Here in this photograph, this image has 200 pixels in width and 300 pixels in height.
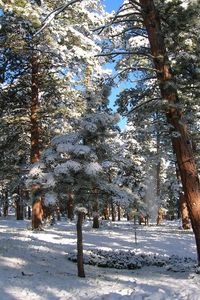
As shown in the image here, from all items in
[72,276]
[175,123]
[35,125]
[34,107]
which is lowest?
[72,276]

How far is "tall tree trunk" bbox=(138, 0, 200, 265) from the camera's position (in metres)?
10.4

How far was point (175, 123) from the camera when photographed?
1072 centimetres

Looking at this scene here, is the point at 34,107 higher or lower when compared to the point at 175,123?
higher

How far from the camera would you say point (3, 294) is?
8.67 metres

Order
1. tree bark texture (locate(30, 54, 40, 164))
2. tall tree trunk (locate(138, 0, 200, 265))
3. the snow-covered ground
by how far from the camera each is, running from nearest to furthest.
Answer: the snow-covered ground, tall tree trunk (locate(138, 0, 200, 265)), tree bark texture (locate(30, 54, 40, 164))

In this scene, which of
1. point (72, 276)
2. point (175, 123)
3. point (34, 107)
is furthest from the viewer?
point (34, 107)

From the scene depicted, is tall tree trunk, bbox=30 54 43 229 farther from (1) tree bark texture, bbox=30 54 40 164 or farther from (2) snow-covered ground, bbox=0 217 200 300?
(2) snow-covered ground, bbox=0 217 200 300

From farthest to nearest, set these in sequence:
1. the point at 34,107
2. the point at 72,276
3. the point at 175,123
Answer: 1. the point at 34,107
2. the point at 72,276
3. the point at 175,123

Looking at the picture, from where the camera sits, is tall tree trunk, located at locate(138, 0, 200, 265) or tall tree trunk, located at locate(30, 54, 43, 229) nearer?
tall tree trunk, located at locate(138, 0, 200, 265)

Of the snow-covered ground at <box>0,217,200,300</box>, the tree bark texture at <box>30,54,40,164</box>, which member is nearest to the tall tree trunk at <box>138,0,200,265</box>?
the snow-covered ground at <box>0,217,200,300</box>

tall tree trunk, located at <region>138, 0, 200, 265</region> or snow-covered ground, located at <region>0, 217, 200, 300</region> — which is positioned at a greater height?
tall tree trunk, located at <region>138, 0, 200, 265</region>

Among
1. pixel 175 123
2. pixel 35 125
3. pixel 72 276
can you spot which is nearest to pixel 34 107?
pixel 35 125

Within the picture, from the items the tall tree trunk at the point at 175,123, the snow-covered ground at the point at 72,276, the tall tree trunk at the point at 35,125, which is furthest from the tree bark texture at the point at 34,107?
the tall tree trunk at the point at 175,123

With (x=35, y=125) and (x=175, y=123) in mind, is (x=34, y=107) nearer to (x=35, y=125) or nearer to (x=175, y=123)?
(x=35, y=125)
